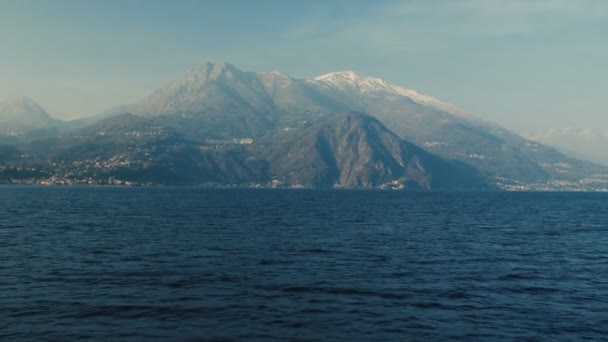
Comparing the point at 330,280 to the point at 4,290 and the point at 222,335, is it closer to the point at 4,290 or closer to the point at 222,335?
the point at 222,335

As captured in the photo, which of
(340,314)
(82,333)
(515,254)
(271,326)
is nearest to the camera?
(82,333)

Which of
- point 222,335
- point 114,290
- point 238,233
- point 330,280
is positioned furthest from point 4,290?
point 238,233

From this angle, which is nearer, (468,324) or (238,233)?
(468,324)

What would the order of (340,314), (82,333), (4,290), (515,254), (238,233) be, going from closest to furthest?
(82,333) < (340,314) < (4,290) < (515,254) < (238,233)

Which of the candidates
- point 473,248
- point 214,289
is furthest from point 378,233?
point 214,289

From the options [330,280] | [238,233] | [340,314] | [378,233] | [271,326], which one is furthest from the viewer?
[378,233]

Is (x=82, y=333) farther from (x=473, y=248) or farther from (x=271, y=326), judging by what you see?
(x=473, y=248)

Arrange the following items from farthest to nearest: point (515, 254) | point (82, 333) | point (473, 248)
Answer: point (473, 248) < point (515, 254) < point (82, 333)
